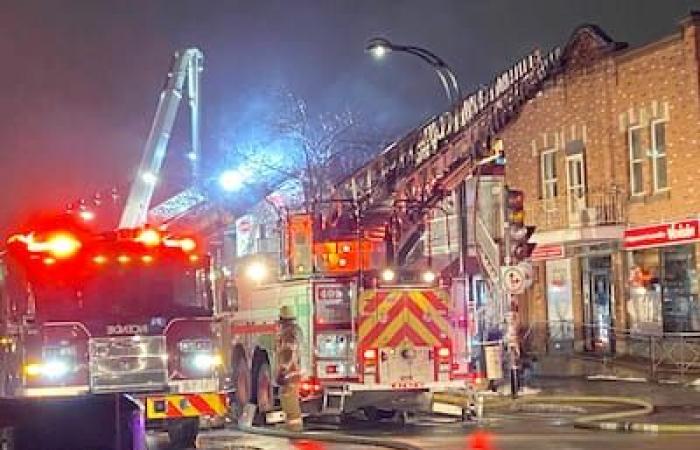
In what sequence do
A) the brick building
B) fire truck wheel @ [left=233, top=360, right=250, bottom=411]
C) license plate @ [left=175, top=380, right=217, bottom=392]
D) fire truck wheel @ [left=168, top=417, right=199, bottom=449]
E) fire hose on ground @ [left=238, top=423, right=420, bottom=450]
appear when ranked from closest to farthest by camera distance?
license plate @ [left=175, top=380, right=217, bottom=392] → fire truck wheel @ [left=168, top=417, right=199, bottom=449] → fire hose on ground @ [left=238, top=423, right=420, bottom=450] → fire truck wheel @ [left=233, top=360, right=250, bottom=411] → the brick building

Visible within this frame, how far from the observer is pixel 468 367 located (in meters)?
18.7

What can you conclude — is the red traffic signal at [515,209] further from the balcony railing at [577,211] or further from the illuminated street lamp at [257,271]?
the balcony railing at [577,211]

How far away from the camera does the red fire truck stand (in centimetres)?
1381

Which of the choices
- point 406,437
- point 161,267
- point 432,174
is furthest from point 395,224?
point 161,267

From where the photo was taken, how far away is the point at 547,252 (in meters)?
34.2

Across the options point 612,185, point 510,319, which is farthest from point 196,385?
point 612,185

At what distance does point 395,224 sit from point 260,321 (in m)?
8.48

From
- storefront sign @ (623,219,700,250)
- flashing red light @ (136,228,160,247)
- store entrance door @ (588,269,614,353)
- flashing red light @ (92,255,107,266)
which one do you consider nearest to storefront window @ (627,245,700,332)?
storefront sign @ (623,219,700,250)

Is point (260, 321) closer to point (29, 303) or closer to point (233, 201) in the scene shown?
point (29, 303)

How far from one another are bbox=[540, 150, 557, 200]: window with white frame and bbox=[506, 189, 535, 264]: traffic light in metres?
12.4

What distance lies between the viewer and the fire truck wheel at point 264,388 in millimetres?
19094

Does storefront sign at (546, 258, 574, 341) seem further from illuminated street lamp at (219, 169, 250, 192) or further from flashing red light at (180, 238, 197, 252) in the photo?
flashing red light at (180, 238, 197, 252)

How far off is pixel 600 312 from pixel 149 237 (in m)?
20.5

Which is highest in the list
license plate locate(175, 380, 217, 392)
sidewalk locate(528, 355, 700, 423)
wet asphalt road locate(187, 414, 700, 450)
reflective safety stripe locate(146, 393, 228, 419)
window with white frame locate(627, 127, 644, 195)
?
window with white frame locate(627, 127, 644, 195)
